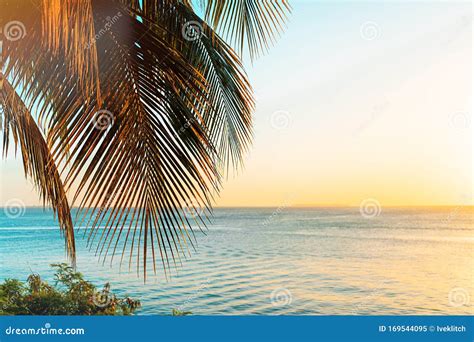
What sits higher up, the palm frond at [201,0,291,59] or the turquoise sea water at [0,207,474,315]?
the turquoise sea water at [0,207,474,315]

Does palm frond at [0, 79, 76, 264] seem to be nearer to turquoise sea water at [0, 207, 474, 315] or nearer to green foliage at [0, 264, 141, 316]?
green foliage at [0, 264, 141, 316]

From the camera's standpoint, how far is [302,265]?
16688mm

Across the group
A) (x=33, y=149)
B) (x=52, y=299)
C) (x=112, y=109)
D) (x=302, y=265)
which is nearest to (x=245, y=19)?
(x=33, y=149)

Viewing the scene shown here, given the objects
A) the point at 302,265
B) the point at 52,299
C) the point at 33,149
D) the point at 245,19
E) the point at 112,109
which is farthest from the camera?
the point at 302,265

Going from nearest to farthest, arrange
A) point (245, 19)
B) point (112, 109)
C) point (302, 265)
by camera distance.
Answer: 1. point (112, 109)
2. point (245, 19)
3. point (302, 265)

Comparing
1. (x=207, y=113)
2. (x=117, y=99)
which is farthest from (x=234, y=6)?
(x=117, y=99)

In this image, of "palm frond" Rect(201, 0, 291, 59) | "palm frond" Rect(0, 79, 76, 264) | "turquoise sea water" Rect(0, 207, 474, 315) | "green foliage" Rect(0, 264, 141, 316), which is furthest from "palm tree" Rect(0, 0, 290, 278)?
"turquoise sea water" Rect(0, 207, 474, 315)

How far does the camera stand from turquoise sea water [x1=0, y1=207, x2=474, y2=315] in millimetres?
11195

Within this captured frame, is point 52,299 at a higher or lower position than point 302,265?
lower

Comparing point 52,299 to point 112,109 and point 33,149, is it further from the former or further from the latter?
point 112,109

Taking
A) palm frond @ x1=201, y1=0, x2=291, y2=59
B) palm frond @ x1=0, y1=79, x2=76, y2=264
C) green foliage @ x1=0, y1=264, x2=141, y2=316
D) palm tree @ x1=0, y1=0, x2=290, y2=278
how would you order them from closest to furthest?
palm tree @ x1=0, y1=0, x2=290, y2=278 < palm frond @ x1=0, y1=79, x2=76, y2=264 < palm frond @ x1=201, y1=0, x2=291, y2=59 < green foliage @ x1=0, y1=264, x2=141, y2=316

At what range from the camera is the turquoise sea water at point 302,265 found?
1120 centimetres

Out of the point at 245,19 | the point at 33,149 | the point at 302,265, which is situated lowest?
the point at 33,149

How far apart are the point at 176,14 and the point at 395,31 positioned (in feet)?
66.8
